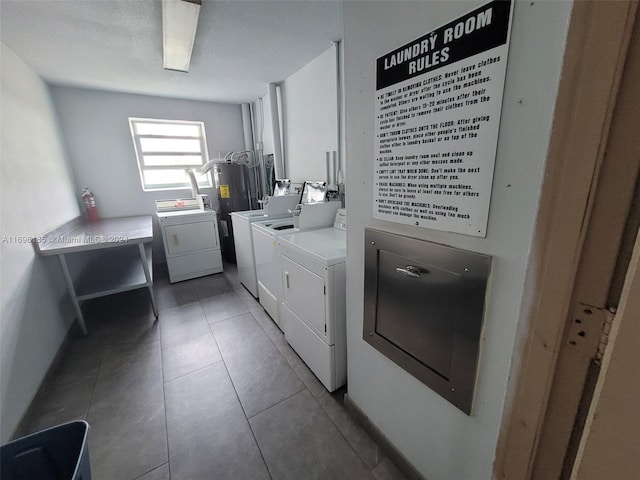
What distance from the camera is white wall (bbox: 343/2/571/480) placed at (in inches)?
22.4

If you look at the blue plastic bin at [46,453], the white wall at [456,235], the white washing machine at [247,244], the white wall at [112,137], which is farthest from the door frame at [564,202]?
the white wall at [112,137]

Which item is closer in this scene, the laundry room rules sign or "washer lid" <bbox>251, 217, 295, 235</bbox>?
the laundry room rules sign

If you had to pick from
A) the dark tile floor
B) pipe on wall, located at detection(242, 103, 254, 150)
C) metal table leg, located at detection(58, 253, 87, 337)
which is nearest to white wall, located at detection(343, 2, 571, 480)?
the dark tile floor

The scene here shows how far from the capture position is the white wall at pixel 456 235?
0.57 metres

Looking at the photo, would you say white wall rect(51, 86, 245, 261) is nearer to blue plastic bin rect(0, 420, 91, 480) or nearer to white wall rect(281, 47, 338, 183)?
white wall rect(281, 47, 338, 183)

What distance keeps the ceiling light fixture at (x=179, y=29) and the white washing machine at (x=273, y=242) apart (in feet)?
4.92

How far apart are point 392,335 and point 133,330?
2.48m

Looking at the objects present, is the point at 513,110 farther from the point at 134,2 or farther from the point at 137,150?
the point at 137,150

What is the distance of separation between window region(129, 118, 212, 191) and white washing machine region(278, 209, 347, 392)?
123 inches

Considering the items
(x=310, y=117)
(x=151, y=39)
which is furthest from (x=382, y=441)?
(x=151, y=39)

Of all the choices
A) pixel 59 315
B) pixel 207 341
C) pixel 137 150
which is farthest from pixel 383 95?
pixel 137 150

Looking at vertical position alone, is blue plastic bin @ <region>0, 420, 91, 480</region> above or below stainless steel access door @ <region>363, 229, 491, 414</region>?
below

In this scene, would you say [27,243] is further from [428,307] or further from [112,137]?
[428,307]

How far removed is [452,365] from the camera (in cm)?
84
